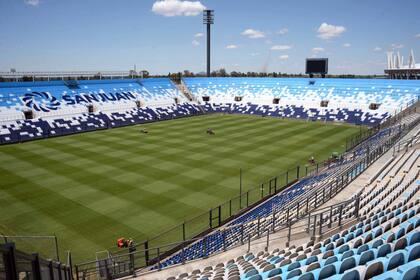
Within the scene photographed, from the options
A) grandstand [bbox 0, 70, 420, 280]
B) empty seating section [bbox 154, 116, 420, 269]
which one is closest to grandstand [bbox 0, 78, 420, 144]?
grandstand [bbox 0, 70, 420, 280]

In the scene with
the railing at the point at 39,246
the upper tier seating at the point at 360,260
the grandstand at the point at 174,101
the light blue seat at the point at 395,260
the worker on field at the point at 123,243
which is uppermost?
the grandstand at the point at 174,101

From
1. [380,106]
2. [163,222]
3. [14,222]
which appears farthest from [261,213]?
[380,106]

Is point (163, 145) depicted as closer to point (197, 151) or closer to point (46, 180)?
point (197, 151)

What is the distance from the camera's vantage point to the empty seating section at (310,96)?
53.2 meters

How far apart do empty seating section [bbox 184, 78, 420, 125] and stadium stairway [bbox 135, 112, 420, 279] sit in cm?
3149

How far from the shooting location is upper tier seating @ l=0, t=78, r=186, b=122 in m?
47.4

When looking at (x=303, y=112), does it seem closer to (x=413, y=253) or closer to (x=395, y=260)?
(x=413, y=253)

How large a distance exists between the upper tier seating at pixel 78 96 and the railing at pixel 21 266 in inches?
1768

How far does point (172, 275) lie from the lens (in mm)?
11812

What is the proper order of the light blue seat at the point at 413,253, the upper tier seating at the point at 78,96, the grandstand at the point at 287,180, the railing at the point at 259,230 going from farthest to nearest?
the upper tier seating at the point at 78,96 → the railing at the point at 259,230 → the grandstand at the point at 287,180 → the light blue seat at the point at 413,253

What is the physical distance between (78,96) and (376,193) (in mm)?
50099

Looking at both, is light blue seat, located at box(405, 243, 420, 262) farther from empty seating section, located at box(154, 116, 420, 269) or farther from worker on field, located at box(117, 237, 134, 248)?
worker on field, located at box(117, 237, 134, 248)

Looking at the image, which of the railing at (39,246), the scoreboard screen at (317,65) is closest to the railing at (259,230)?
the railing at (39,246)

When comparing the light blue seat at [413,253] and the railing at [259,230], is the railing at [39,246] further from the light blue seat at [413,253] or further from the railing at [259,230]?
→ the light blue seat at [413,253]
